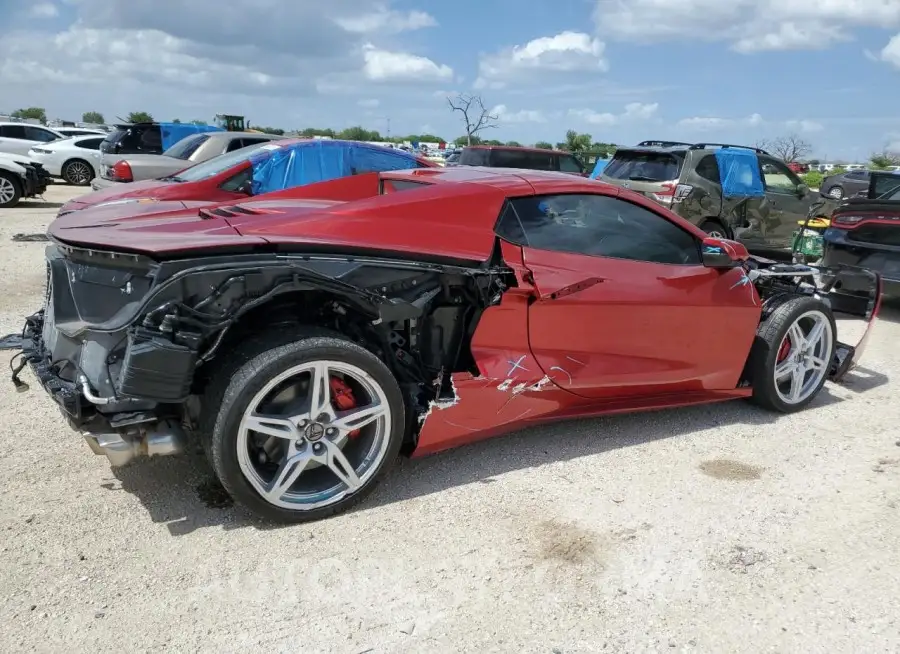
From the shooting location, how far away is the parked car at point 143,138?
1545 cm

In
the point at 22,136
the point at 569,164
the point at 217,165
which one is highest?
the point at 569,164

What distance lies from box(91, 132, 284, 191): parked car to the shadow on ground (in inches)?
286

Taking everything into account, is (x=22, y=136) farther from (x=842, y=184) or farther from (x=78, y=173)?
(x=842, y=184)

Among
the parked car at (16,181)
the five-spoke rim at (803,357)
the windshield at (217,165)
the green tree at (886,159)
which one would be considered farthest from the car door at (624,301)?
the green tree at (886,159)

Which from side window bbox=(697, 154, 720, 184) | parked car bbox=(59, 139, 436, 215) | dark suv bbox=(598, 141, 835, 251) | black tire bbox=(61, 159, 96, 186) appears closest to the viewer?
parked car bbox=(59, 139, 436, 215)

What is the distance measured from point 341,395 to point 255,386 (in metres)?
0.43

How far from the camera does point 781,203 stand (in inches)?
416

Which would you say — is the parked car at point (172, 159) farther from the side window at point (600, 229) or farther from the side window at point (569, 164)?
the side window at point (600, 229)

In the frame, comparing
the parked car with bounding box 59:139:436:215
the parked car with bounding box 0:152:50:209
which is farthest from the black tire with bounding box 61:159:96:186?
the parked car with bounding box 59:139:436:215

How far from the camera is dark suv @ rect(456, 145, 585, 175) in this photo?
13156 millimetres

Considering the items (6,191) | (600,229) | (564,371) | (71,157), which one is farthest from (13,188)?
(564,371)

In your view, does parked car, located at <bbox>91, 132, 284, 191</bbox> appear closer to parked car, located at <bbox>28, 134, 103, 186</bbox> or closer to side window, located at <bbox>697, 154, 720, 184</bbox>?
side window, located at <bbox>697, 154, 720, 184</bbox>

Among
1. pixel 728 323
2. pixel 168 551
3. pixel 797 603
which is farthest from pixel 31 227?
pixel 797 603

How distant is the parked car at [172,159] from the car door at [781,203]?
24.0ft
